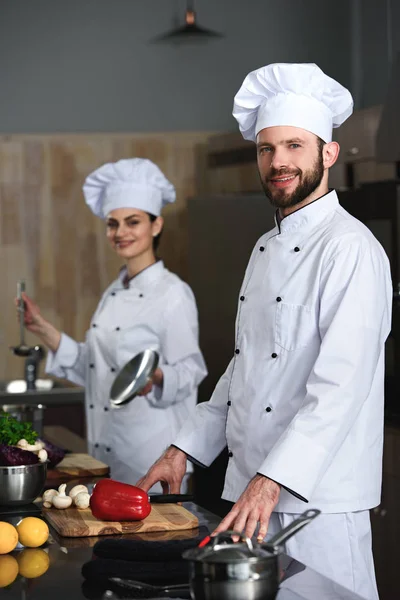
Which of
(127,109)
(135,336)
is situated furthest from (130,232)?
(127,109)

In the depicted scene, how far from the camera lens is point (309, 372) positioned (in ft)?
6.37

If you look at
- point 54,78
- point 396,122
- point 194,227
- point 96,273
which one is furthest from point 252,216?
point 54,78

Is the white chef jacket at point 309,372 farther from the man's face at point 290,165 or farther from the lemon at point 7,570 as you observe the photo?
the lemon at point 7,570

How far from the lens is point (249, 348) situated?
2.08 metres

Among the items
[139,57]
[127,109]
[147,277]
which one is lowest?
[147,277]

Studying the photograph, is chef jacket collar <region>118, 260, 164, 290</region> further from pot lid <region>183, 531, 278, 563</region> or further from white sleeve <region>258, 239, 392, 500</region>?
pot lid <region>183, 531, 278, 563</region>

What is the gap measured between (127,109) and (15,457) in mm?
3743

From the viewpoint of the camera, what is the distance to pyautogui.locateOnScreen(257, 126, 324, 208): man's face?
6.65 ft

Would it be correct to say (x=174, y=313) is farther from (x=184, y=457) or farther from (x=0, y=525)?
(x=0, y=525)

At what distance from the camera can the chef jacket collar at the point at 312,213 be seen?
6.78ft

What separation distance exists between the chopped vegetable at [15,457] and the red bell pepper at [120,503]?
0.25 metres

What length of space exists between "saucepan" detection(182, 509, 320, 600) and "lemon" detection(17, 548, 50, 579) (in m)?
0.42

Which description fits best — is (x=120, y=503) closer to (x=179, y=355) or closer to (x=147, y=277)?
(x=179, y=355)

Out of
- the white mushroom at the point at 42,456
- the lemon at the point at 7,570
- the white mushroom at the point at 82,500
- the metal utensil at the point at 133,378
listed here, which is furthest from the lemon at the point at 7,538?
the metal utensil at the point at 133,378
